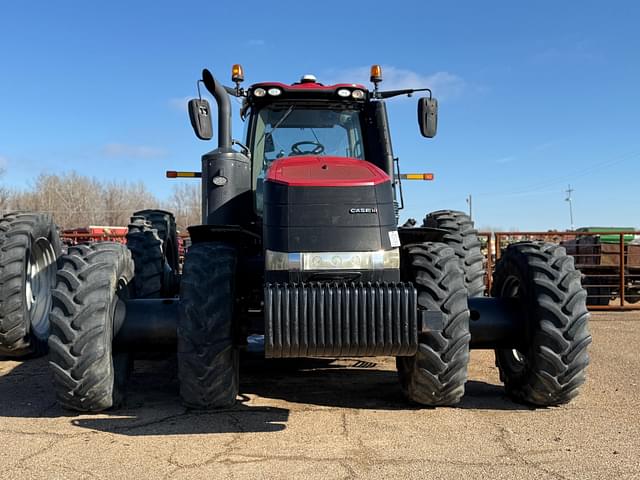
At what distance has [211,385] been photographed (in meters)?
4.41

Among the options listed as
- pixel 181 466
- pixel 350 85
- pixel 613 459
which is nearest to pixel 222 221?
pixel 350 85

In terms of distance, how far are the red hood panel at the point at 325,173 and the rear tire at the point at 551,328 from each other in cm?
140

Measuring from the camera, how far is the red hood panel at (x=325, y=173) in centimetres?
456

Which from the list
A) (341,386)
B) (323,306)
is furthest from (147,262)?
(323,306)

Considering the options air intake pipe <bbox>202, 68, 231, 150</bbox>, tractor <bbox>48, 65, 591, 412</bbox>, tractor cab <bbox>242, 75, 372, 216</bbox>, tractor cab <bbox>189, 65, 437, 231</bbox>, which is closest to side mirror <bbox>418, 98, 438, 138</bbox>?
tractor cab <bbox>189, 65, 437, 231</bbox>

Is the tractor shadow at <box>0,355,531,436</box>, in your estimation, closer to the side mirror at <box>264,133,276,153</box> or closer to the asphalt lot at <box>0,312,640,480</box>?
the asphalt lot at <box>0,312,640,480</box>

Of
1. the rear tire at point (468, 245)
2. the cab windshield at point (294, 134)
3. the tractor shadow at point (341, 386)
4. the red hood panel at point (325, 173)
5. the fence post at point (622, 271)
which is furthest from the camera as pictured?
the fence post at point (622, 271)

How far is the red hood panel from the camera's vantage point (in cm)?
456

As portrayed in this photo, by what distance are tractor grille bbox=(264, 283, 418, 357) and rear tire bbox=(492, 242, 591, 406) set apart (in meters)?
1.12

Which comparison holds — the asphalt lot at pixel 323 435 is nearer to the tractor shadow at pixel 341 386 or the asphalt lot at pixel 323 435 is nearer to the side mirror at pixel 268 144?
the tractor shadow at pixel 341 386

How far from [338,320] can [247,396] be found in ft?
5.48

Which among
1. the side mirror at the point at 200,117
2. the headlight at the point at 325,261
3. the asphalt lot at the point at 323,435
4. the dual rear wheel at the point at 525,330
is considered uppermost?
the side mirror at the point at 200,117

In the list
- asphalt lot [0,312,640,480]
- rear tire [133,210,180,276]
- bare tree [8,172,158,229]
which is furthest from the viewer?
bare tree [8,172,158,229]

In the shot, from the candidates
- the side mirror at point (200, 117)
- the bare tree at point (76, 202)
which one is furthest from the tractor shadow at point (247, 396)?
the bare tree at point (76, 202)
